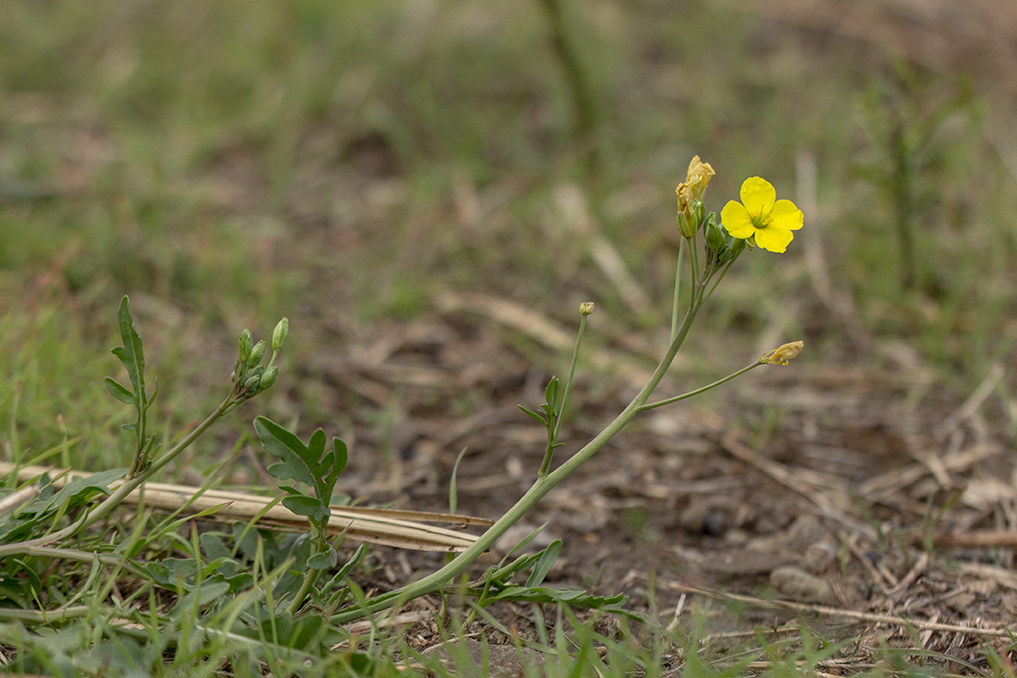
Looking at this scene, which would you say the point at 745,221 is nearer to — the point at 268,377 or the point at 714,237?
the point at 714,237

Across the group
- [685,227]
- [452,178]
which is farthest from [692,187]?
[452,178]

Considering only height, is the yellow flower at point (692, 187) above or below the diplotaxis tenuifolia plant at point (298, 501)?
above

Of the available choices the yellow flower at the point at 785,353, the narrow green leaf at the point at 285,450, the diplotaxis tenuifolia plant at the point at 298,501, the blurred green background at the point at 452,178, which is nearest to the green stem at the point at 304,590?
the diplotaxis tenuifolia plant at the point at 298,501

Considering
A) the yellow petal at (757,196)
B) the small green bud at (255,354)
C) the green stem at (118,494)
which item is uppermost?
the yellow petal at (757,196)

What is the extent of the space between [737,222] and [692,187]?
96 mm

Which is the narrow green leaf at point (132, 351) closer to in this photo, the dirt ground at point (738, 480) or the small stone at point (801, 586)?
the dirt ground at point (738, 480)

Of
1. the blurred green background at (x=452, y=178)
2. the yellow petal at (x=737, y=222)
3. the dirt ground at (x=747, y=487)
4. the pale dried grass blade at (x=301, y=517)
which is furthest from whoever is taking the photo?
the blurred green background at (x=452, y=178)

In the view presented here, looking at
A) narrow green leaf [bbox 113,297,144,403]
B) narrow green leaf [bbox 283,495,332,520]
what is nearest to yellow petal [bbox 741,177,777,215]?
narrow green leaf [bbox 283,495,332,520]

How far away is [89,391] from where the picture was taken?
191cm

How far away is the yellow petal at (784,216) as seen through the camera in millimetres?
1292

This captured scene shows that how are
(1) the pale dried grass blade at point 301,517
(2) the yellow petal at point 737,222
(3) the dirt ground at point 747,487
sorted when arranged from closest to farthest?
1. (2) the yellow petal at point 737,222
2. (1) the pale dried grass blade at point 301,517
3. (3) the dirt ground at point 747,487

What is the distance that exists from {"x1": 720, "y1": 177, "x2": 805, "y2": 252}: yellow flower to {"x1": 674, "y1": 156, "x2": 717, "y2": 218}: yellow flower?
6 centimetres

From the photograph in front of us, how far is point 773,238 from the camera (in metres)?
1.28

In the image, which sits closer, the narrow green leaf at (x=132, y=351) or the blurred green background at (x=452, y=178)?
the narrow green leaf at (x=132, y=351)
